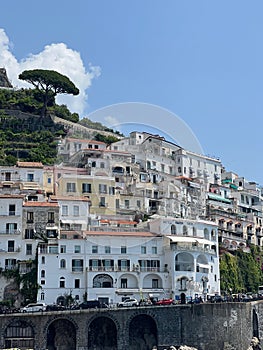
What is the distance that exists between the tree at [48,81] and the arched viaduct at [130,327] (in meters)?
48.9

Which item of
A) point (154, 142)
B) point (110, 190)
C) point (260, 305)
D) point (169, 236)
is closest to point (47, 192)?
point (110, 190)

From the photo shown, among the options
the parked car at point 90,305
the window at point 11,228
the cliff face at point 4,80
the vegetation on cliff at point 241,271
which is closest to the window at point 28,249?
the window at point 11,228

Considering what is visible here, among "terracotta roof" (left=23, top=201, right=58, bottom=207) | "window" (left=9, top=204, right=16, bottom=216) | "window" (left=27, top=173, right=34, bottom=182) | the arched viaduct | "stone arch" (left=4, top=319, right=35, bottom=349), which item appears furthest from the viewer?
"window" (left=27, top=173, right=34, bottom=182)

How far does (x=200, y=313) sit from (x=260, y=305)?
5018 mm

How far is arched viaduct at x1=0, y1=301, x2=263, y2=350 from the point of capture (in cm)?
5462

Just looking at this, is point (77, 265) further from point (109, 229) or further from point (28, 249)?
point (109, 229)

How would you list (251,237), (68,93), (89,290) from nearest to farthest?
(89,290), (251,237), (68,93)

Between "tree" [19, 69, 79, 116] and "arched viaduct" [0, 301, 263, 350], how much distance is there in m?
48.9

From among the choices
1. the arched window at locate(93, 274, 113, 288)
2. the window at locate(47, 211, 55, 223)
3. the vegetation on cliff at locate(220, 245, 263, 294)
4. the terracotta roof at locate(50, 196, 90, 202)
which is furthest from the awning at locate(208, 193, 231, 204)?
the window at locate(47, 211, 55, 223)

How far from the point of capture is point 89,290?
62.0 meters

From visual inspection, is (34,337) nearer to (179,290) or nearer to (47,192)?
(179,290)

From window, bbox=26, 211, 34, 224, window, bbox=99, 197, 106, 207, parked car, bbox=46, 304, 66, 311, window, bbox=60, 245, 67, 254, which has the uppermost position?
window, bbox=99, 197, 106, 207

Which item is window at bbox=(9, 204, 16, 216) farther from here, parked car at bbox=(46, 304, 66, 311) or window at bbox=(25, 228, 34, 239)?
parked car at bbox=(46, 304, 66, 311)

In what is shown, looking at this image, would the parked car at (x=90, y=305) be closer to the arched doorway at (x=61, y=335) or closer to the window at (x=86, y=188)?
the arched doorway at (x=61, y=335)
